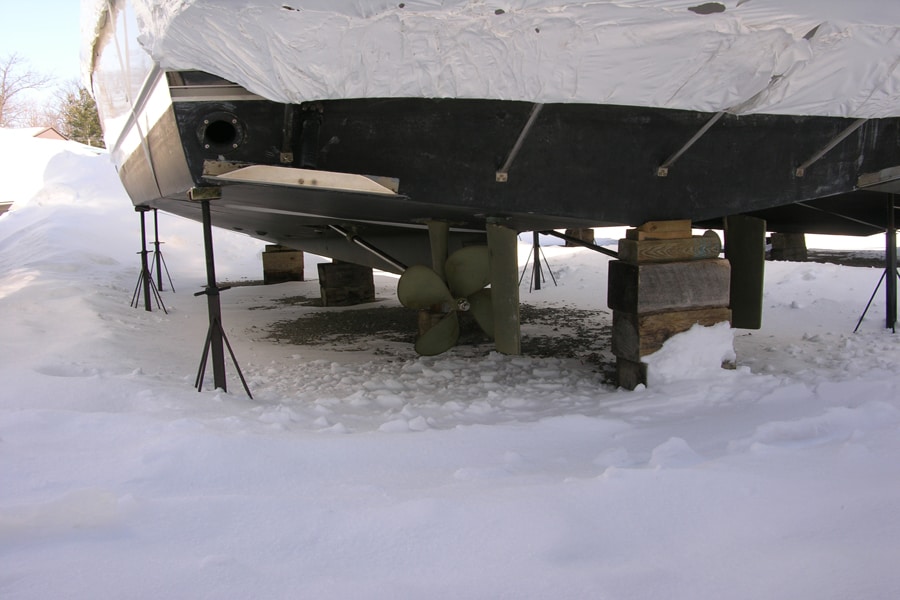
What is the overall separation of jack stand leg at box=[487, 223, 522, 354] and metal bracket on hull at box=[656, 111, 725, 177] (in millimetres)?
1194

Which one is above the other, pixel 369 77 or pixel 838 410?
pixel 369 77

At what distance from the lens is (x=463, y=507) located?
97.0 inches

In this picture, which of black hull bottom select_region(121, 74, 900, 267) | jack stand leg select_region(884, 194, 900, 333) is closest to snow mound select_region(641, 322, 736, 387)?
black hull bottom select_region(121, 74, 900, 267)

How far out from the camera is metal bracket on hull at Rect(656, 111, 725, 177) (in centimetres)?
417

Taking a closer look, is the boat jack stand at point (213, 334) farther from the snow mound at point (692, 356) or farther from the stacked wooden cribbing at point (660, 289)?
the snow mound at point (692, 356)

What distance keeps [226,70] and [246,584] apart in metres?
2.58

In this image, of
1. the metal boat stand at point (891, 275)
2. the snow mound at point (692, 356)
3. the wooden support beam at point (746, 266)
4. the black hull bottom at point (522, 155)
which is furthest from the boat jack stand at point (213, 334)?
the metal boat stand at point (891, 275)

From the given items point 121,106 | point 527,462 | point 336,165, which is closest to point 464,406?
point 527,462

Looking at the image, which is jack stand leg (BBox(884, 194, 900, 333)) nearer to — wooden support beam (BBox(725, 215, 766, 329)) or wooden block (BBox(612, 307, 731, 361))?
wooden support beam (BBox(725, 215, 766, 329))

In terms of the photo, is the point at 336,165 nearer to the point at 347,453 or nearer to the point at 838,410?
the point at 347,453

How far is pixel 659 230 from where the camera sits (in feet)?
15.6

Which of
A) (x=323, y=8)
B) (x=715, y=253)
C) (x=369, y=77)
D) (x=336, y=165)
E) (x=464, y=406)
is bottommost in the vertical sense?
(x=464, y=406)

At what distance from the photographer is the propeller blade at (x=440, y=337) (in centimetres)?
582

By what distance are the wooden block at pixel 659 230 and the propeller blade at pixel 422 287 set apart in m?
1.73
